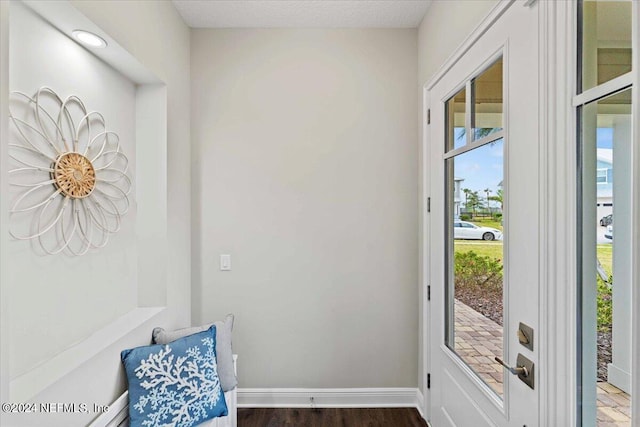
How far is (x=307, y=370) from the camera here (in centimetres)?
242

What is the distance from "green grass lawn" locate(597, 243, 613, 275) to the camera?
0.86m

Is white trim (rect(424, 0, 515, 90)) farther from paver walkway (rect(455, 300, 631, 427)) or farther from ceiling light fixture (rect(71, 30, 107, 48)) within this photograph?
ceiling light fixture (rect(71, 30, 107, 48))

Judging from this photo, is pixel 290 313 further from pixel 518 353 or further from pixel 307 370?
pixel 518 353

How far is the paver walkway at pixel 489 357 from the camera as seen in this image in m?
0.84

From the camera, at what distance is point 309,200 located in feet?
7.92

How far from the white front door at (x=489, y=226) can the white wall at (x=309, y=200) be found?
37 centimetres

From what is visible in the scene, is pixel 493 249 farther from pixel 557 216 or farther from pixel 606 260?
pixel 606 260

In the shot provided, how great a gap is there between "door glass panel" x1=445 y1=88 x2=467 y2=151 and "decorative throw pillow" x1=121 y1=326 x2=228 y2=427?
5.38 feet

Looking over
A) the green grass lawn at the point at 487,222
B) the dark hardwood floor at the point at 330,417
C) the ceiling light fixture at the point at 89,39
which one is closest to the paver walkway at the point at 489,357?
the green grass lawn at the point at 487,222

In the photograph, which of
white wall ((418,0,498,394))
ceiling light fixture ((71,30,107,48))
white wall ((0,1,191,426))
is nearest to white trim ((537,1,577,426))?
white wall ((418,0,498,394))

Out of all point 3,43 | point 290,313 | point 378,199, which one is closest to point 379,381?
point 290,313

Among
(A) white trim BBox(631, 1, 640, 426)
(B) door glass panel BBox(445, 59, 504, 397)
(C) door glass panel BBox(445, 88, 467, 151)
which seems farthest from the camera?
(C) door glass panel BBox(445, 88, 467, 151)

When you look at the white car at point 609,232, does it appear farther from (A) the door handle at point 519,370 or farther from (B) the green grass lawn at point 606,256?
(A) the door handle at point 519,370

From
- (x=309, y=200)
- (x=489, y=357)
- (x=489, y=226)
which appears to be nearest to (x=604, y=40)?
(x=489, y=226)
